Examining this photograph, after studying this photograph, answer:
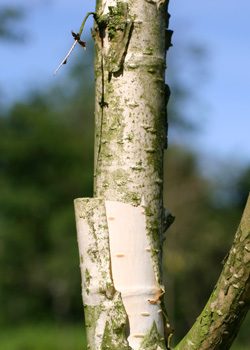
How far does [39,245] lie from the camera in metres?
24.8

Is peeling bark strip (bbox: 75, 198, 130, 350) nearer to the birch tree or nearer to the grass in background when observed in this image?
the birch tree

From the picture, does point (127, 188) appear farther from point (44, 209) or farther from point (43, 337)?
point (44, 209)

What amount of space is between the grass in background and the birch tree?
16560mm

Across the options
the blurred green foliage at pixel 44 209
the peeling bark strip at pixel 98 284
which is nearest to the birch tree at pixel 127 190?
the peeling bark strip at pixel 98 284

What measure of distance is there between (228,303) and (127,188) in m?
0.45

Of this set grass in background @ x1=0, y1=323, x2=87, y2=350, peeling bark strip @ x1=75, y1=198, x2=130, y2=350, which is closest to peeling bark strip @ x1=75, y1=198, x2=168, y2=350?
peeling bark strip @ x1=75, y1=198, x2=130, y2=350

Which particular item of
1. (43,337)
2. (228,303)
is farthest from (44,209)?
(228,303)

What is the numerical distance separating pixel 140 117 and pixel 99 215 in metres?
0.32

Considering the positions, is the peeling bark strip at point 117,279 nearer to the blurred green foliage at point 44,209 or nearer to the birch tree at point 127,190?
the birch tree at point 127,190

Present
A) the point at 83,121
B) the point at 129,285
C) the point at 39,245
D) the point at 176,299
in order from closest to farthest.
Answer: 1. the point at 129,285
2. the point at 176,299
3. the point at 39,245
4. the point at 83,121

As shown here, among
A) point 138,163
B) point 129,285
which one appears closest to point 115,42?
point 138,163

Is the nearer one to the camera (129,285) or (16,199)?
(129,285)

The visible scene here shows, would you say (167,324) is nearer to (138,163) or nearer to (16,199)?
(138,163)

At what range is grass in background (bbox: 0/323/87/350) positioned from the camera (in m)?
18.4
